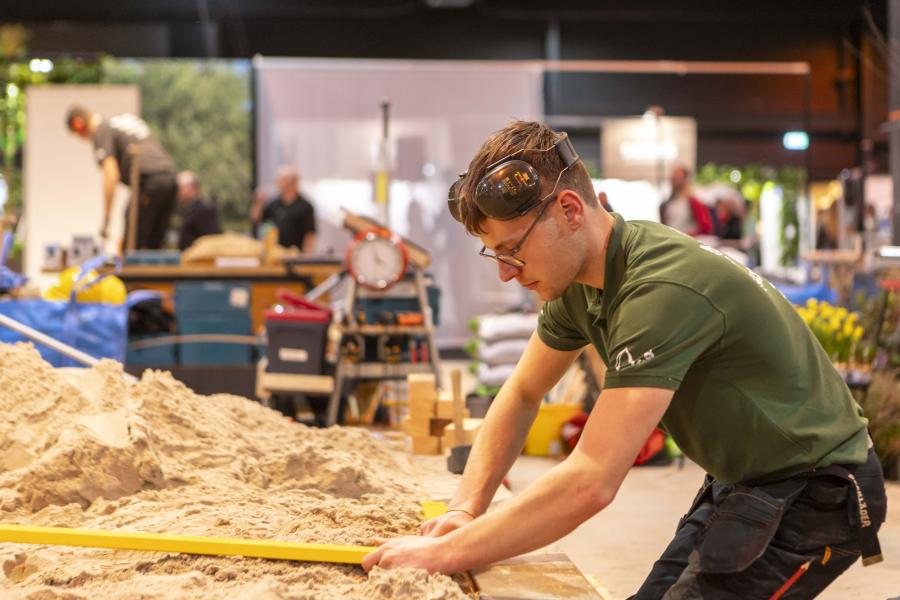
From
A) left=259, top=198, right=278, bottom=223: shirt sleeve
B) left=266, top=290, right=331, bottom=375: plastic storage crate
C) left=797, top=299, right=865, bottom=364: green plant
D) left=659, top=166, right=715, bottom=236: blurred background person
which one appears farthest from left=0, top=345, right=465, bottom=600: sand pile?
left=659, top=166, right=715, bottom=236: blurred background person

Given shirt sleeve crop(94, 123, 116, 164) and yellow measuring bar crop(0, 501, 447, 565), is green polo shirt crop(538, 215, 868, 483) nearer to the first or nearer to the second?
Result: yellow measuring bar crop(0, 501, 447, 565)

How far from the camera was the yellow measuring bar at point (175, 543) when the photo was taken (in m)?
2.42

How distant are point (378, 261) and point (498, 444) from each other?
4.15 meters

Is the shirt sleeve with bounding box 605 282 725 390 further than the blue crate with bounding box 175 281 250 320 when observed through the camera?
No

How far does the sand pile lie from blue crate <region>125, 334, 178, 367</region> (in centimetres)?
303

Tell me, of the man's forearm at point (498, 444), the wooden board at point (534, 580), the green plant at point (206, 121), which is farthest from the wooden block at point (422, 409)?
the green plant at point (206, 121)

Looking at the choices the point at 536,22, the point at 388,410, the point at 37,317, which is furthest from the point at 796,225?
the point at 37,317

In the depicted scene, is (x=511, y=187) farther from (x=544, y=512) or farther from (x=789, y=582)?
(x=789, y=582)

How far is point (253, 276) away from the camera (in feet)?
25.9

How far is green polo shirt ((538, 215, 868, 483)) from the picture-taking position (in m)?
1.86

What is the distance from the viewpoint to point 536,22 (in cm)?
1554

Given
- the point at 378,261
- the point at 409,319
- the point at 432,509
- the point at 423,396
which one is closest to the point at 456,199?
the point at 432,509

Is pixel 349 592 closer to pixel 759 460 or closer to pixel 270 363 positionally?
pixel 759 460

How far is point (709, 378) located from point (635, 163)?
33.6ft
